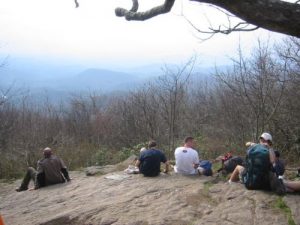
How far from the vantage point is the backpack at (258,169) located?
26.3 ft

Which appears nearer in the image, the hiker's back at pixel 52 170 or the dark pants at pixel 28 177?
the hiker's back at pixel 52 170

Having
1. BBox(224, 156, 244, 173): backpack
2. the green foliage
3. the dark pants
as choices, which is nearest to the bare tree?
the green foliage

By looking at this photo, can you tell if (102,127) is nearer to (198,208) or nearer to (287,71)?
(287,71)

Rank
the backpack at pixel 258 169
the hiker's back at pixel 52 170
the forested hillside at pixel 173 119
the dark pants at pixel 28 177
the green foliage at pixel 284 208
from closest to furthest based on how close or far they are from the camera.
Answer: the green foliage at pixel 284 208 → the backpack at pixel 258 169 → the hiker's back at pixel 52 170 → the dark pants at pixel 28 177 → the forested hillside at pixel 173 119

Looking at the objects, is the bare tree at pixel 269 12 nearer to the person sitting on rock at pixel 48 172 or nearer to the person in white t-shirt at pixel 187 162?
the person in white t-shirt at pixel 187 162

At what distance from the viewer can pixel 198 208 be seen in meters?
7.50

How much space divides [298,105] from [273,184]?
23.8ft

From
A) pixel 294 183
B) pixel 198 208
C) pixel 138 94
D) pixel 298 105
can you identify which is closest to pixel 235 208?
pixel 198 208

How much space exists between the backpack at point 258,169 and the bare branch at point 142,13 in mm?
4260

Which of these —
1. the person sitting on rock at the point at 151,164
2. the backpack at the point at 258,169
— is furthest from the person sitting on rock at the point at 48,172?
the backpack at the point at 258,169

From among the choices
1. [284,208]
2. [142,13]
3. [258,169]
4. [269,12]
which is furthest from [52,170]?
[269,12]

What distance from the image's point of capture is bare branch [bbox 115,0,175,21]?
4.38 m

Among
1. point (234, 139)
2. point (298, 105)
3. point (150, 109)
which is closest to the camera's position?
point (298, 105)

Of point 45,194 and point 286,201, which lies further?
point 45,194
